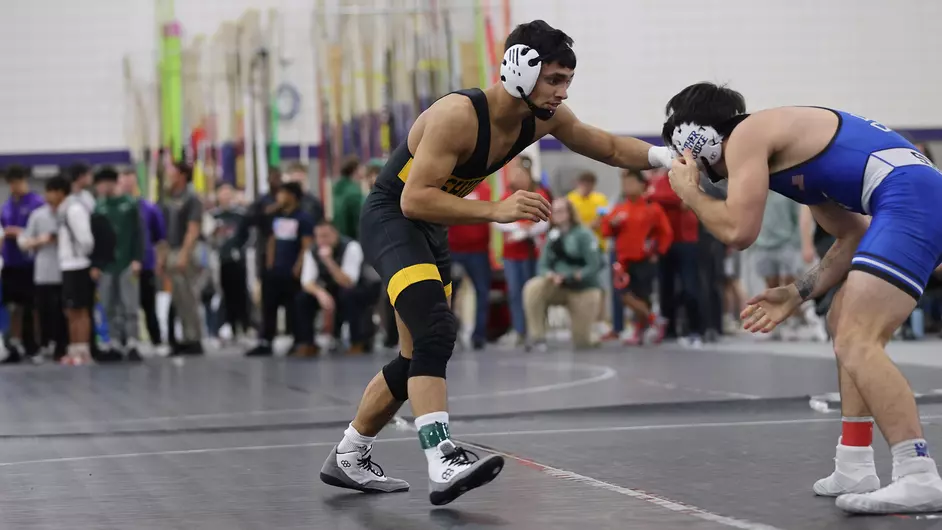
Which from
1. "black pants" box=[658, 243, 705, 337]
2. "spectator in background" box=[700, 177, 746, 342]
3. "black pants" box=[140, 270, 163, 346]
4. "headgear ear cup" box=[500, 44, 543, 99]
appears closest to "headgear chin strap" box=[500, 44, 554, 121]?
"headgear ear cup" box=[500, 44, 543, 99]

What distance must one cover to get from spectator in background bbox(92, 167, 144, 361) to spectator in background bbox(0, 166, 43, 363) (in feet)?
3.06

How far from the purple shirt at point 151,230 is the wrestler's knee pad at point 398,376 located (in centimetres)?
1048

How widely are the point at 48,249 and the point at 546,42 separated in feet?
36.1

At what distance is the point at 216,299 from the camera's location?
20.7 metres

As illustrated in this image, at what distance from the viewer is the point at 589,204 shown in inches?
683

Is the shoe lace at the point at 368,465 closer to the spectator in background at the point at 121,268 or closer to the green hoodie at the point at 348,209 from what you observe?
the spectator in background at the point at 121,268

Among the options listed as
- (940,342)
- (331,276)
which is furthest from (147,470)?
(940,342)

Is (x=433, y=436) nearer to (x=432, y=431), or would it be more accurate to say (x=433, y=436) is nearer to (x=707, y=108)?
(x=432, y=431)

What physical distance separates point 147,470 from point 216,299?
1407 cm

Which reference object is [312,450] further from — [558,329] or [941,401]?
[558,329]

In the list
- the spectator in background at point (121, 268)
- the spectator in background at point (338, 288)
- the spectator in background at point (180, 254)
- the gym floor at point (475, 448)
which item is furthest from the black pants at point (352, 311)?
the gym floor at point (475, 448)

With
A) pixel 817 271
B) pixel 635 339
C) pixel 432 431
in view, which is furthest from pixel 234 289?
pixel 817 271

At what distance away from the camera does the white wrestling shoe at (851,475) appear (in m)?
5.25

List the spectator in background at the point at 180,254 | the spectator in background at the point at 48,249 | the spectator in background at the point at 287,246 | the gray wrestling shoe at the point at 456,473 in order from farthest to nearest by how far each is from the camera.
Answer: the spectator in background at the point at 180,254
the spectator in background at the point at 287,246
the spectator in background at the point at 48,249
the gray wrestling shoe at the point at 456,473
